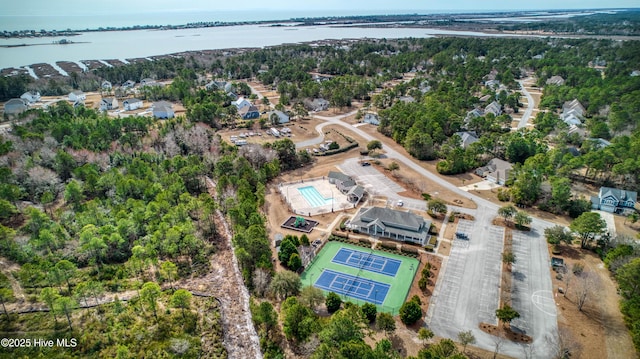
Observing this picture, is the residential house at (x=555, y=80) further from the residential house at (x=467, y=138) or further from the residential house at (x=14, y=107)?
the residential house at (x=14, y=107)

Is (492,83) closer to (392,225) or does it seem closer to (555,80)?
(555,80)

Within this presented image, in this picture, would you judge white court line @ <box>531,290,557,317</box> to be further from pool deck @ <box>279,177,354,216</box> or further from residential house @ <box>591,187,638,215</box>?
pool deck @ <box>279,177,354,216</box>

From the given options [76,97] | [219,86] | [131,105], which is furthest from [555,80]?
[76,97]

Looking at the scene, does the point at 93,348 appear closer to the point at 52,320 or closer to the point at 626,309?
the point at 52,320

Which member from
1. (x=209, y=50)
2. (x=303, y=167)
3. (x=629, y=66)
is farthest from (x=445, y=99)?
(x=209, y=50)

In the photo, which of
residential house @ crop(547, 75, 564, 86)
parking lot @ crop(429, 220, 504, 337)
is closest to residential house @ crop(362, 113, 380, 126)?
parking lot @ crop(429, 220, 504, 337)

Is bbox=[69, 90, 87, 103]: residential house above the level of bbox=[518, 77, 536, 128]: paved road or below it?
above
